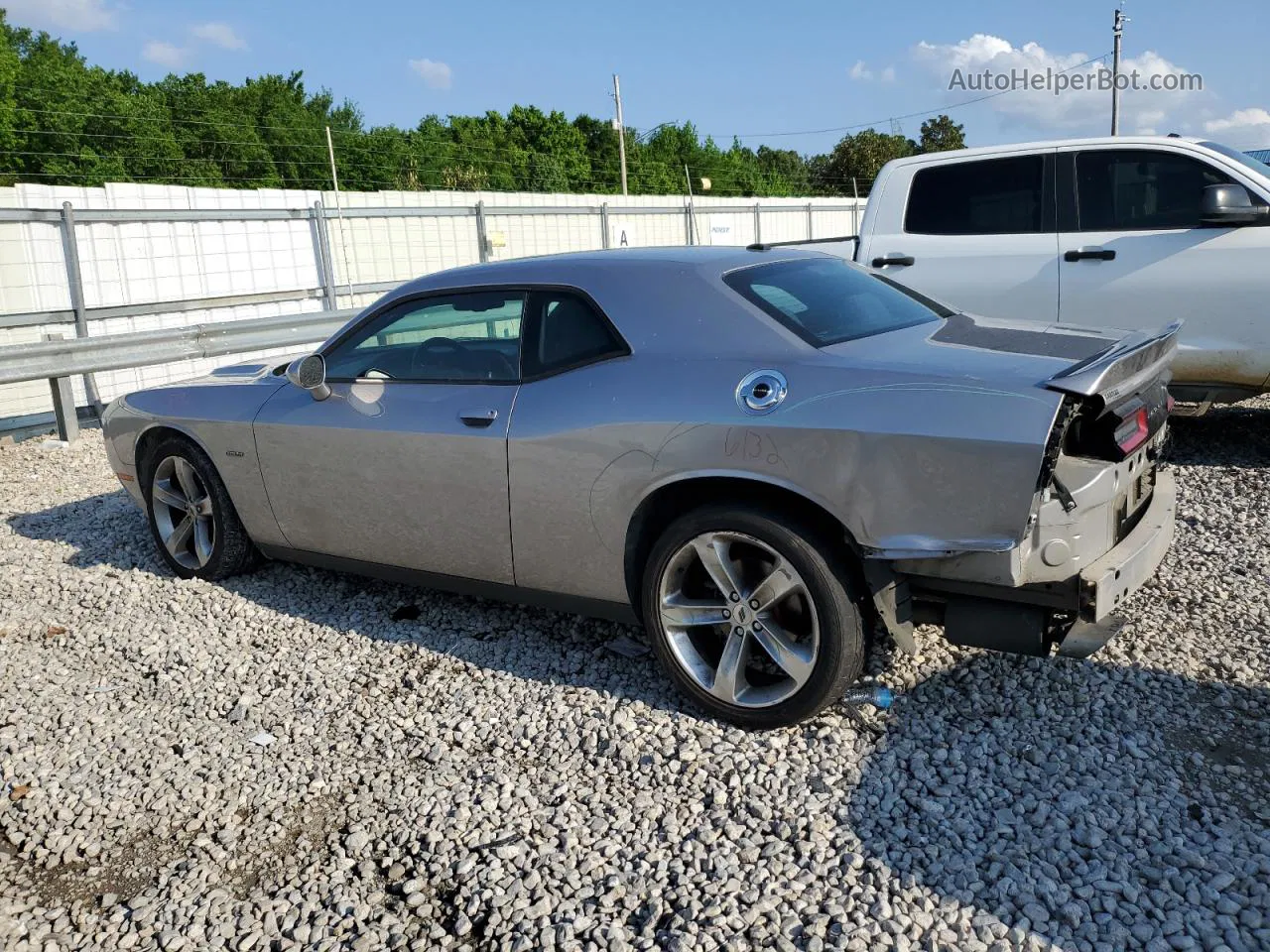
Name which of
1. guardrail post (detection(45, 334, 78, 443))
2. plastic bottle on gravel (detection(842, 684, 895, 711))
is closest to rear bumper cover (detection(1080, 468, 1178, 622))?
plastic bottle on gravel (detection(842, 684, 895, 711))

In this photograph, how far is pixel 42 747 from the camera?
3.88m

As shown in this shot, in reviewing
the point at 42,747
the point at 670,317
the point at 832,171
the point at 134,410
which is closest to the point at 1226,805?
the point at 670,317

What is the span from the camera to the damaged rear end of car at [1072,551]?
301cm

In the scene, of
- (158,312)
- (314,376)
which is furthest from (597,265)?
(158,312)

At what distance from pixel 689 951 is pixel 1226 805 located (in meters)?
1.65

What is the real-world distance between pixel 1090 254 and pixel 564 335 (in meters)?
3.94

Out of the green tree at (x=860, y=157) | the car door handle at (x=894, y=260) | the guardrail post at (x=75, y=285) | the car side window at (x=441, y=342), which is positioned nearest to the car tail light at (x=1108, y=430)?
the car side window at (x=441, y=342)

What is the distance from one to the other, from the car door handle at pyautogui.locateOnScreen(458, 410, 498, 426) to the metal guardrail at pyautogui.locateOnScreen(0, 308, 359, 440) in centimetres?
425

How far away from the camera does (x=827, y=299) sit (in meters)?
3.89

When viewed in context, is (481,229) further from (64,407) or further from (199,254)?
(64,407)

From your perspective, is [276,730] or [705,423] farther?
[276,730]

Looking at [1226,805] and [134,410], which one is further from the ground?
[134,410]

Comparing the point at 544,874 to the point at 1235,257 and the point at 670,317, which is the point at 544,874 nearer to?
the point at 670,317

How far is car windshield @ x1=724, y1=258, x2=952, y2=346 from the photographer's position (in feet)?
11.9
